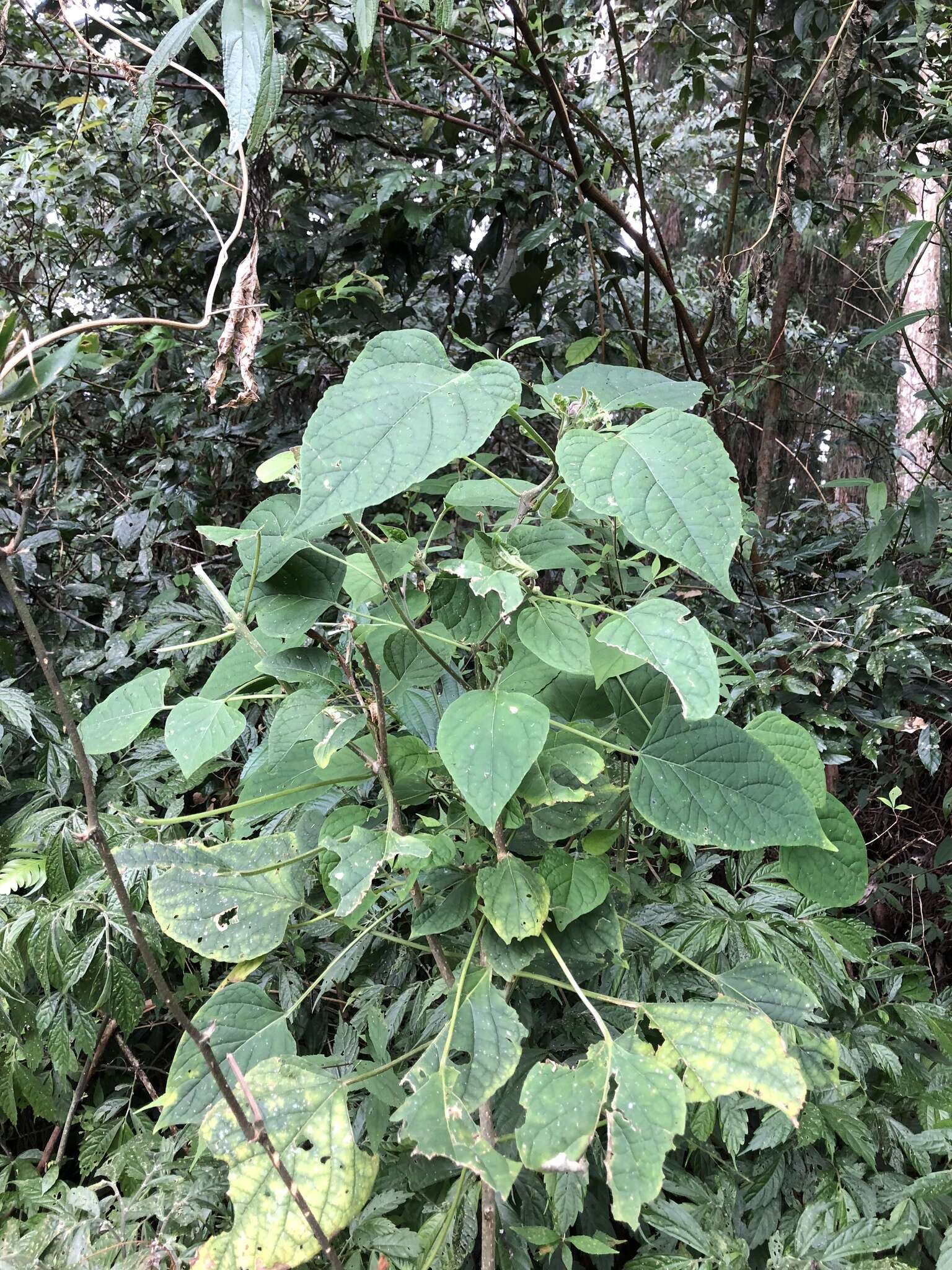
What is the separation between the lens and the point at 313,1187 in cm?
53

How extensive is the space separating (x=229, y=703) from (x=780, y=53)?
211cm

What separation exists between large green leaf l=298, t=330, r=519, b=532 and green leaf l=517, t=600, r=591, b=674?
0.15 m

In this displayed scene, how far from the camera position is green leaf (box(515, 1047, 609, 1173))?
0.48 metres

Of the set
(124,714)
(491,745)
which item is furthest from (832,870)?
(124,714)

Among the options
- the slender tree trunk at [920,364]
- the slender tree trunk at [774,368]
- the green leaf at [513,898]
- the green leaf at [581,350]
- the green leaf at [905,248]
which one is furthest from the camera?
the slender tree trunk at [920,364]

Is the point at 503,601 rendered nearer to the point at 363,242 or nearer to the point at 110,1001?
the point at 110,1001

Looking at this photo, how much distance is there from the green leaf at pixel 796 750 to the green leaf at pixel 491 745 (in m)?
0.21

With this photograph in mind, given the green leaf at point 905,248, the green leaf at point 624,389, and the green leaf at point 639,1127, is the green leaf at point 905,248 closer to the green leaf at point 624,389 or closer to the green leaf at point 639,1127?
the green leaf at point 624,389

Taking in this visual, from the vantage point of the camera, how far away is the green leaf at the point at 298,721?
0.59 m

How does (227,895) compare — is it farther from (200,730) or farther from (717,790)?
(717,790)

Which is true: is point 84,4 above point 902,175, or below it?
above

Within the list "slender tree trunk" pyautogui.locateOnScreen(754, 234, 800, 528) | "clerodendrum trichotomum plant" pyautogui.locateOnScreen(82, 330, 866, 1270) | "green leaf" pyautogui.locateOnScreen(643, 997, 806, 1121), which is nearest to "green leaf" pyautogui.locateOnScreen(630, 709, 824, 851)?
"clerodendrum trichotomum plant" pyautogui.locateOnScreen(82, 330, 866, 1270)

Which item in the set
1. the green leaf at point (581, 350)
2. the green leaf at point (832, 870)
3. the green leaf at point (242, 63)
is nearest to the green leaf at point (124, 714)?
the green leaf at point (242, 63)

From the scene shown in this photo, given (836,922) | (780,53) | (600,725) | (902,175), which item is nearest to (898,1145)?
(836,922)
